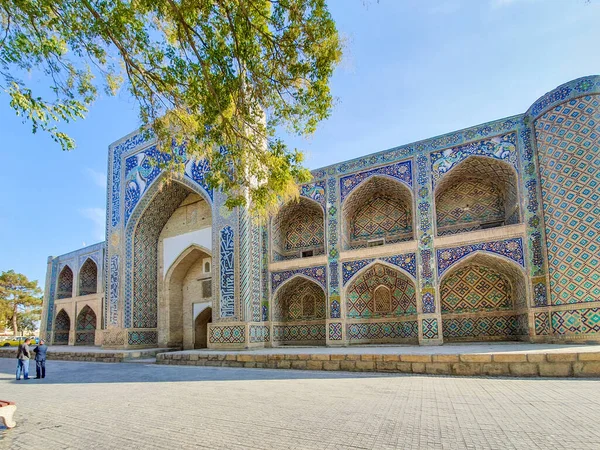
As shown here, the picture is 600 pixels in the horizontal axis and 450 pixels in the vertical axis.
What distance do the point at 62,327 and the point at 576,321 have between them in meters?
21.3

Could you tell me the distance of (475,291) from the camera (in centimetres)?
1037

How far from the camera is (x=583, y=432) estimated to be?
113 inches

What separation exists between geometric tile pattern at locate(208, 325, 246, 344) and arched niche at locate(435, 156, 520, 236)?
5907mm

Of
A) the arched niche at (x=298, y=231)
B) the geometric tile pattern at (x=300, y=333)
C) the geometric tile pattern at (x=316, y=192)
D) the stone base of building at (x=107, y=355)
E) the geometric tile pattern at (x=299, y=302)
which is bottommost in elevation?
the stone base of building at (x=107, y=355)

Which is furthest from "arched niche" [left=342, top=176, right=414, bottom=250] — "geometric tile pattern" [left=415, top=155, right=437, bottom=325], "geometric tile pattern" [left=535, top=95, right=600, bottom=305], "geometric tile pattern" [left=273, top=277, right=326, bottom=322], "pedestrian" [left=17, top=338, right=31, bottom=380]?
"pedestrian" [left=17, top=338, right=31, bottom=380]

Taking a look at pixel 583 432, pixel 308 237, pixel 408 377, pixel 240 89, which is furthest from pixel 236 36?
pixel 308 237

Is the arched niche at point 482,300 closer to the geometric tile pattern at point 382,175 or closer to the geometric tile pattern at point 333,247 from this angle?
the geometric tile pattern at point 382,175

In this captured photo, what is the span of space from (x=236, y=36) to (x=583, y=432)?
488 centimetres

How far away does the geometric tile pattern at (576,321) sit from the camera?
779 centimetres

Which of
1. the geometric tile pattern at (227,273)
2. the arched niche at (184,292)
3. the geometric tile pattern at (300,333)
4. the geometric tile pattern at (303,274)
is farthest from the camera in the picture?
the arched niche at (184,292)

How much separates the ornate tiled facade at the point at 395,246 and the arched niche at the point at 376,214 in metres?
0.04

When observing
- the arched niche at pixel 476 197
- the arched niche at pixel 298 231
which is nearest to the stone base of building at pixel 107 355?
the arched niche at pixel 298 231

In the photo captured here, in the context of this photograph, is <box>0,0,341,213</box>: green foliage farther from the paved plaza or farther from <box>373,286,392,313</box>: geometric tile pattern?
<box>373,286,392,313</box>: geometric tile pattern

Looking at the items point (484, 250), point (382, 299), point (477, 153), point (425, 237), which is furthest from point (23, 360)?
point (477, 153)
